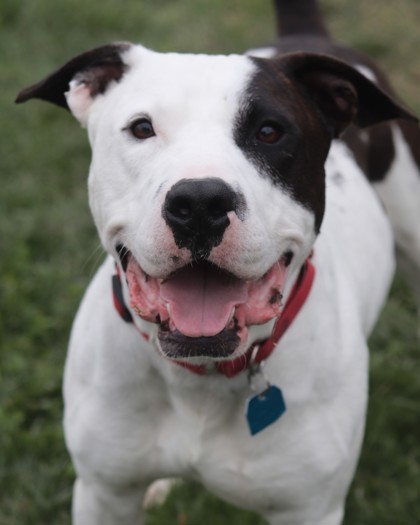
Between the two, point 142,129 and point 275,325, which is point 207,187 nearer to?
point 142,129

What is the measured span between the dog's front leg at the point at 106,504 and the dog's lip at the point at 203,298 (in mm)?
871

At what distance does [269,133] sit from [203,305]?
51cm

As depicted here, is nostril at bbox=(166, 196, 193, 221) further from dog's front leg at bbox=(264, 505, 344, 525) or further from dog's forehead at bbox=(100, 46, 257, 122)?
dog's front leg at bbox=(264, 505, 344, 525)

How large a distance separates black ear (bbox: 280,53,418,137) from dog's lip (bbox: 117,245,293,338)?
0.67 m

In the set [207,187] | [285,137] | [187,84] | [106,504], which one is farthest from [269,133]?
[106,504]

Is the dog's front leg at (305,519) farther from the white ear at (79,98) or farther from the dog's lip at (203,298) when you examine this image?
the white ear at (79,98)

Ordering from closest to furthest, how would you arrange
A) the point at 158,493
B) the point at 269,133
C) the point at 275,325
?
the point at 269,133 → the point at 275,325 → the point at 158,493

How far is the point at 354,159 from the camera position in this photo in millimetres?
3840

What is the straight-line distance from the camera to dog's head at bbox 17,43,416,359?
2.38m

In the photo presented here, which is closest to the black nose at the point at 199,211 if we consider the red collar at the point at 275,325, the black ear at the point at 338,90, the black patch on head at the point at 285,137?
the black patch on head at the point at 285,137

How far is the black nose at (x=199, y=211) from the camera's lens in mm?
2293

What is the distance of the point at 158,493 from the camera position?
3.97 m

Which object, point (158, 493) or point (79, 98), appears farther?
point (158, 493)

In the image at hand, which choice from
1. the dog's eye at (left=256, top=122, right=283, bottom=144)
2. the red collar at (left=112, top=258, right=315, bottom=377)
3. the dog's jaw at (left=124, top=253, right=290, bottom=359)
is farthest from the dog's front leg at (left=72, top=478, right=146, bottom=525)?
the dog's eye at (left=256, top=122, right=283, bottom=144)
